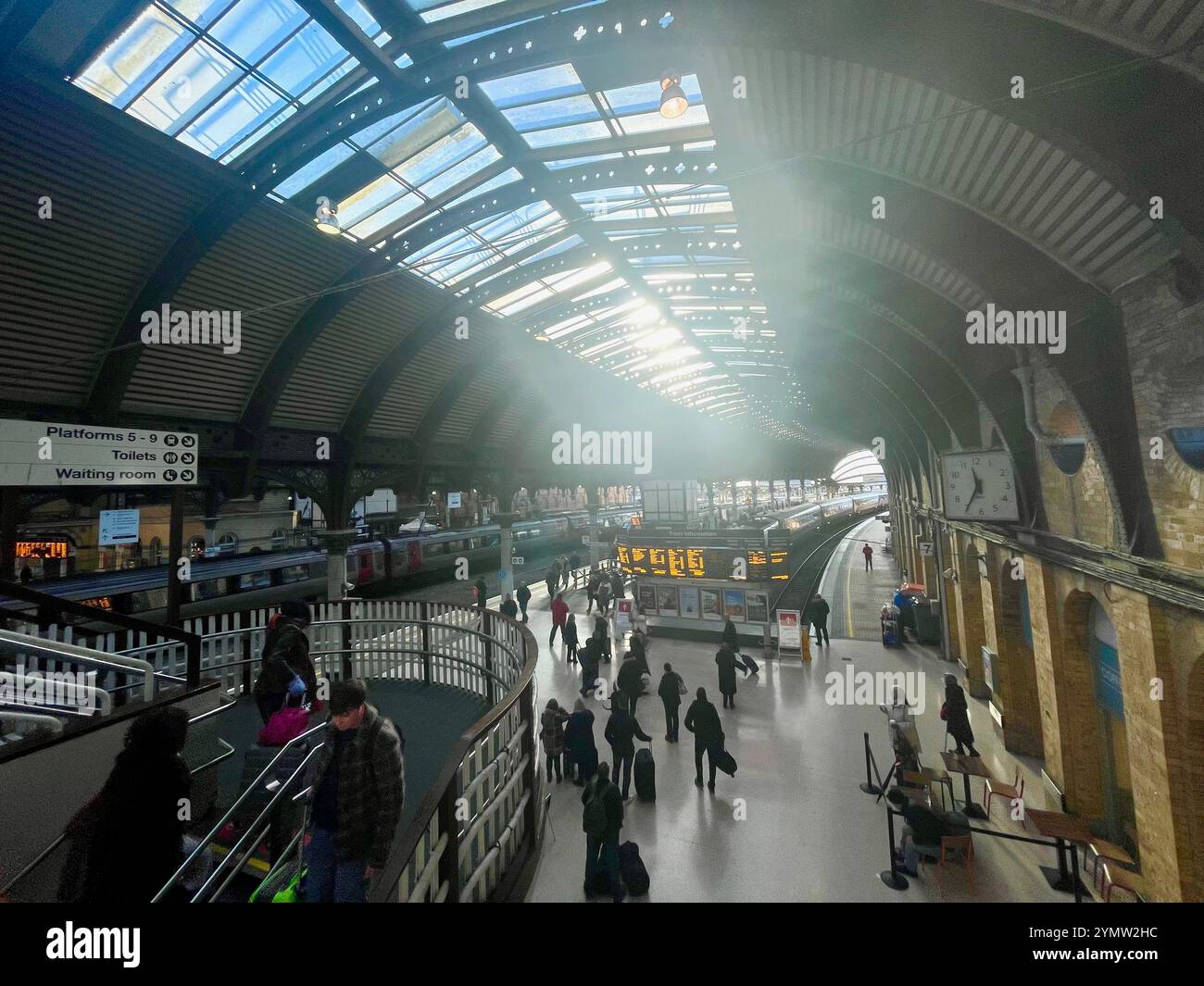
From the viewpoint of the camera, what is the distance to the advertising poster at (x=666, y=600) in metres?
14.2

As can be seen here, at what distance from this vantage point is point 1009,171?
168 inches

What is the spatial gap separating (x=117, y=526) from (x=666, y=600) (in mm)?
16122

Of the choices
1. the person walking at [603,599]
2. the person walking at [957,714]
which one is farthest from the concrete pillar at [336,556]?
the person walking at [957,714]

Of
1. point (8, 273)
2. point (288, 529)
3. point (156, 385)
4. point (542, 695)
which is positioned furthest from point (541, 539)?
point (8, 273)

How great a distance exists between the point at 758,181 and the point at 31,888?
951cm

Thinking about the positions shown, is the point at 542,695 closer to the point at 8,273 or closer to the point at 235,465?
the point at 235,465

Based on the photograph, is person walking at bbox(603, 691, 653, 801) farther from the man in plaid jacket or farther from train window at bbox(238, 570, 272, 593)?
train window at bbox(238, 570, 272, 593)

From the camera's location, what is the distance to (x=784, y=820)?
19.2 ft

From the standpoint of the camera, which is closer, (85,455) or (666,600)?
(85,455)

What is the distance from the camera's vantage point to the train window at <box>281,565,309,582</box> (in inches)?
618

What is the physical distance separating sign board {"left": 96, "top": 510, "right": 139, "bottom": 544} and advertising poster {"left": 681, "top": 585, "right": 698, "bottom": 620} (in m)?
15.8

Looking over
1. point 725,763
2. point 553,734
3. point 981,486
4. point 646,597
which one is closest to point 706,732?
point 725,763

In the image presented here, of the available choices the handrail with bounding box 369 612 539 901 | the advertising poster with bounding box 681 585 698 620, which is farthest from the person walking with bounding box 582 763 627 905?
the advertising poster with bounding box 681 585 698 620

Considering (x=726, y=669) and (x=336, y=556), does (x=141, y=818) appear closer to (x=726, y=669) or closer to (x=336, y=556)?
(x=726, y=669)
